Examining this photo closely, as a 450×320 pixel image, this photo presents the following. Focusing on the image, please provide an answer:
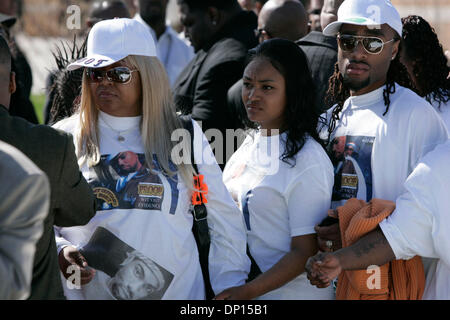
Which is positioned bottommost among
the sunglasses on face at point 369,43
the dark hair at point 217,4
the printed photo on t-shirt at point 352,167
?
the printed photo on t-shirt at point 352,167

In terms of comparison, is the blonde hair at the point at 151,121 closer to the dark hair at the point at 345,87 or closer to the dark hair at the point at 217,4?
the dark hair at the point at 345,87

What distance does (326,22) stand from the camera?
4.61 m

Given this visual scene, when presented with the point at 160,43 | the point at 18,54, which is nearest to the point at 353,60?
the point at 18,54

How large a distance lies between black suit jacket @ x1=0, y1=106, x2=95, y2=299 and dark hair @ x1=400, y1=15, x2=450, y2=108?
211cm

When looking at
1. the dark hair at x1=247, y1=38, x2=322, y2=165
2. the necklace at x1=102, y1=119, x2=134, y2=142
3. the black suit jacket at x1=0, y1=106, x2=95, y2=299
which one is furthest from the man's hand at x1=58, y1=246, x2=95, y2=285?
the dark hair at x1=247, y1=38, x2=322, y2=165

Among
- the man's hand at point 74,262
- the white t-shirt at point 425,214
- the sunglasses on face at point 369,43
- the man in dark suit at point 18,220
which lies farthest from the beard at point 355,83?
the man in dark suit at point 18,220

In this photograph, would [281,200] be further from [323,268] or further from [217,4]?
[217,4]

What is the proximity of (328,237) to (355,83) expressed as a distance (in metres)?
0.77

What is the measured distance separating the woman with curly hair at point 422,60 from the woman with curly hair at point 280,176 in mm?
923

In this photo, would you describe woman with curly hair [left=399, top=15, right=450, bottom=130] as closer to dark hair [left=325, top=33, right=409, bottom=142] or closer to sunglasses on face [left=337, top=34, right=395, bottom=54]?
dark hair [left=325, top=33, right=409, bottom=142]

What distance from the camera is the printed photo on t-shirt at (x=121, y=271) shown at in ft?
9.37

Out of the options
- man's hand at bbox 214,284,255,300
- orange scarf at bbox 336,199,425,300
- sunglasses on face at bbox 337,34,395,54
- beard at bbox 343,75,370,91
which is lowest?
man's hand at bbox 214,284,255,300

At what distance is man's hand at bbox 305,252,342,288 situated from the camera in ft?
8.93

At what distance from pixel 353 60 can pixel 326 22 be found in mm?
1463
